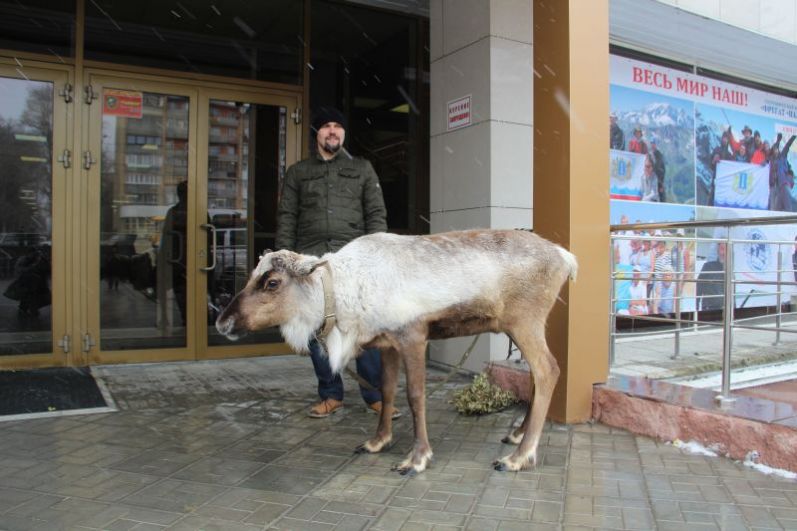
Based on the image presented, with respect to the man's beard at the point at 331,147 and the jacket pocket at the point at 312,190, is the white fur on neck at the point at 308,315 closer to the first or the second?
the jacket pocket at the point at 312,190

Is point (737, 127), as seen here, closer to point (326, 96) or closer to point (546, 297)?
point (326, 96)

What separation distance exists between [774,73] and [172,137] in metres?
9.08

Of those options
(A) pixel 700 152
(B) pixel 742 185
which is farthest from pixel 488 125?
(B) pixel 742 185

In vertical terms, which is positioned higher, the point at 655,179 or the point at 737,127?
the point at 737,127

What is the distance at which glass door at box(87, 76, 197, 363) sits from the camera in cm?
644

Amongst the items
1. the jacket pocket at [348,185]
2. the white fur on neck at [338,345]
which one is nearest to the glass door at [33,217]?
the jacket pocket at [348,185]

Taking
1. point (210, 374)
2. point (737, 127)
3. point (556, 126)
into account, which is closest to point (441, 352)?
point (210, 374)

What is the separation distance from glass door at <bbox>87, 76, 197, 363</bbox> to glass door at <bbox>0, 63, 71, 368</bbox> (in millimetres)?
300

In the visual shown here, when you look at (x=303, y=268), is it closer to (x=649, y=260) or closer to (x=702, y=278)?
(x=649, y=260)

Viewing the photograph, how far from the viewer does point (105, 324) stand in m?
6.50

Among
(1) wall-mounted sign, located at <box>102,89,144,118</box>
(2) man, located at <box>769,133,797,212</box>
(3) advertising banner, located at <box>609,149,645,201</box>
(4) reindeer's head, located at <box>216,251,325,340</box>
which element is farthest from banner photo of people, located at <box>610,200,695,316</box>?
(1) wall-mounted sign, located at <box>102,89,144,118</box>

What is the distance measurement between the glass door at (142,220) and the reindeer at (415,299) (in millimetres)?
3515

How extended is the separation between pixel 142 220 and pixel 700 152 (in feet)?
25.1

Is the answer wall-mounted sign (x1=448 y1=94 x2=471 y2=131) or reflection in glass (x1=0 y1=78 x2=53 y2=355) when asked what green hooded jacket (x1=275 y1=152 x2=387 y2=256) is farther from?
reflection in glass (x1=0 y1=78 x2=53 y2=355)
